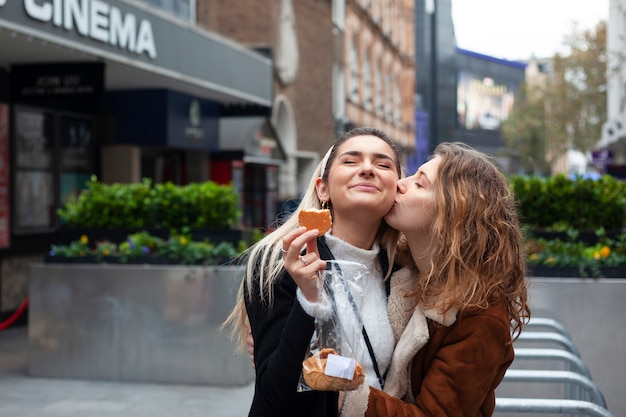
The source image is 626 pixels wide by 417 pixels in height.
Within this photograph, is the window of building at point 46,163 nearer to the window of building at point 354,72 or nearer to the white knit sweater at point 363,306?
the white knit sweater at point 363,306

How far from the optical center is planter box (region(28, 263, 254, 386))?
25.3 ft

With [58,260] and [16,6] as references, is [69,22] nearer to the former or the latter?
[16,6]

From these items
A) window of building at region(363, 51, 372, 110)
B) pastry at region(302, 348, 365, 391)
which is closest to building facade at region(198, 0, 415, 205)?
window of building at region(363, 51, 372, 110)

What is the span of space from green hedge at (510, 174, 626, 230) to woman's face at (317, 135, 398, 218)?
676 centimetres

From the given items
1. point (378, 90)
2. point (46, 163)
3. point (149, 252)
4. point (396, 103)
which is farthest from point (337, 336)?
point (396, 103)

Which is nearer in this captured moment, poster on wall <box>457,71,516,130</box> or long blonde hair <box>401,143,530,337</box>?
long blonde hair <box>401,143,530,337</box>

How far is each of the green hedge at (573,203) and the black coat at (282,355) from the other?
277 inches

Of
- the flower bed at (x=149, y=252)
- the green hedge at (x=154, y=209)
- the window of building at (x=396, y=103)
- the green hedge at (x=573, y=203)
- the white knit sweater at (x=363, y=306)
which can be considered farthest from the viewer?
the window of building at (x=396, y=103)

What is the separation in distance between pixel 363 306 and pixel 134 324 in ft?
18.1

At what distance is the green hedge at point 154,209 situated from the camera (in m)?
9.02

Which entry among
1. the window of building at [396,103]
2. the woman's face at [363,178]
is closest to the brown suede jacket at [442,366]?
the woman's face at [363,178]

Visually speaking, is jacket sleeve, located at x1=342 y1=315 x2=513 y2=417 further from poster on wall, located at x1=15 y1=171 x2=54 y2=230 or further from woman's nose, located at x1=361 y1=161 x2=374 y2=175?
poster on wall, located at x1=15 y1=171 x2=54 y2=230

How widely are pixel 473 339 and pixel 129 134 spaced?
13319 mm

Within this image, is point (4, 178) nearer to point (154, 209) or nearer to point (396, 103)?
point (154, 209)
